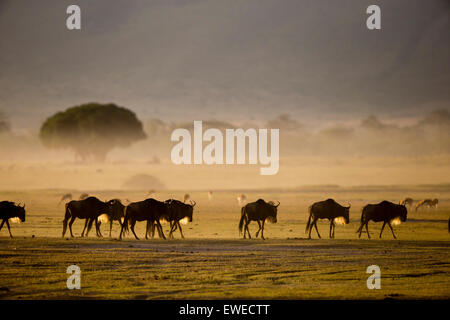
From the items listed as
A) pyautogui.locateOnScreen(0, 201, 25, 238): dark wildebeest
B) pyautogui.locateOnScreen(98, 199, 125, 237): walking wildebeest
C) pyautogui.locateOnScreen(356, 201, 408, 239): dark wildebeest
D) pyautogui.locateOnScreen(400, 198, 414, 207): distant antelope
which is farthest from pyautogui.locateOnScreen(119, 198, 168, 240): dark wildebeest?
pyautogui.locateOnScreen(400, 198, 414, 207): distant antelope

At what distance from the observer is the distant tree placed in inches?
5049

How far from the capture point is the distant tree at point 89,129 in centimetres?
12825

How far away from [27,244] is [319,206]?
15000 millimetres

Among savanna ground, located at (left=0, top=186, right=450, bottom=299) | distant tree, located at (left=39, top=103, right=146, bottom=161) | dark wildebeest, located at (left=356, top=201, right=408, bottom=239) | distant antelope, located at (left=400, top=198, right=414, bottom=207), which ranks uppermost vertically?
distant tree, located at (left=39, top=103, right=146, bottom=161)

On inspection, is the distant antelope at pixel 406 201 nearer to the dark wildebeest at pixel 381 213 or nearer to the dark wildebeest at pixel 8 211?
the dark wildebeest at pixel 381 213

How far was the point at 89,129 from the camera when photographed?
423 ft

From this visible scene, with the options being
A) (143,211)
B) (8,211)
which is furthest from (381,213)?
(8,211)

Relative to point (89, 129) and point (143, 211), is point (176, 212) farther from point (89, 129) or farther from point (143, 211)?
point (89, 129)

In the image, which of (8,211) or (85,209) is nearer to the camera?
(8,211)

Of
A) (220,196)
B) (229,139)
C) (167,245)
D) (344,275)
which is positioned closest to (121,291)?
(344,275)

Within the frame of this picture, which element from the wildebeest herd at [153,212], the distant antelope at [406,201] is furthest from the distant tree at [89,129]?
the wildebeest herd at [153,212]

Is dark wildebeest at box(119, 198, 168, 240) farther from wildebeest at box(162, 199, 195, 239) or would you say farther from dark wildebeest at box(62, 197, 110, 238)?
dark wildebeest at box(62, 197, 110, 238)

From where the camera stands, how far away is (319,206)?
34719 millimetres
